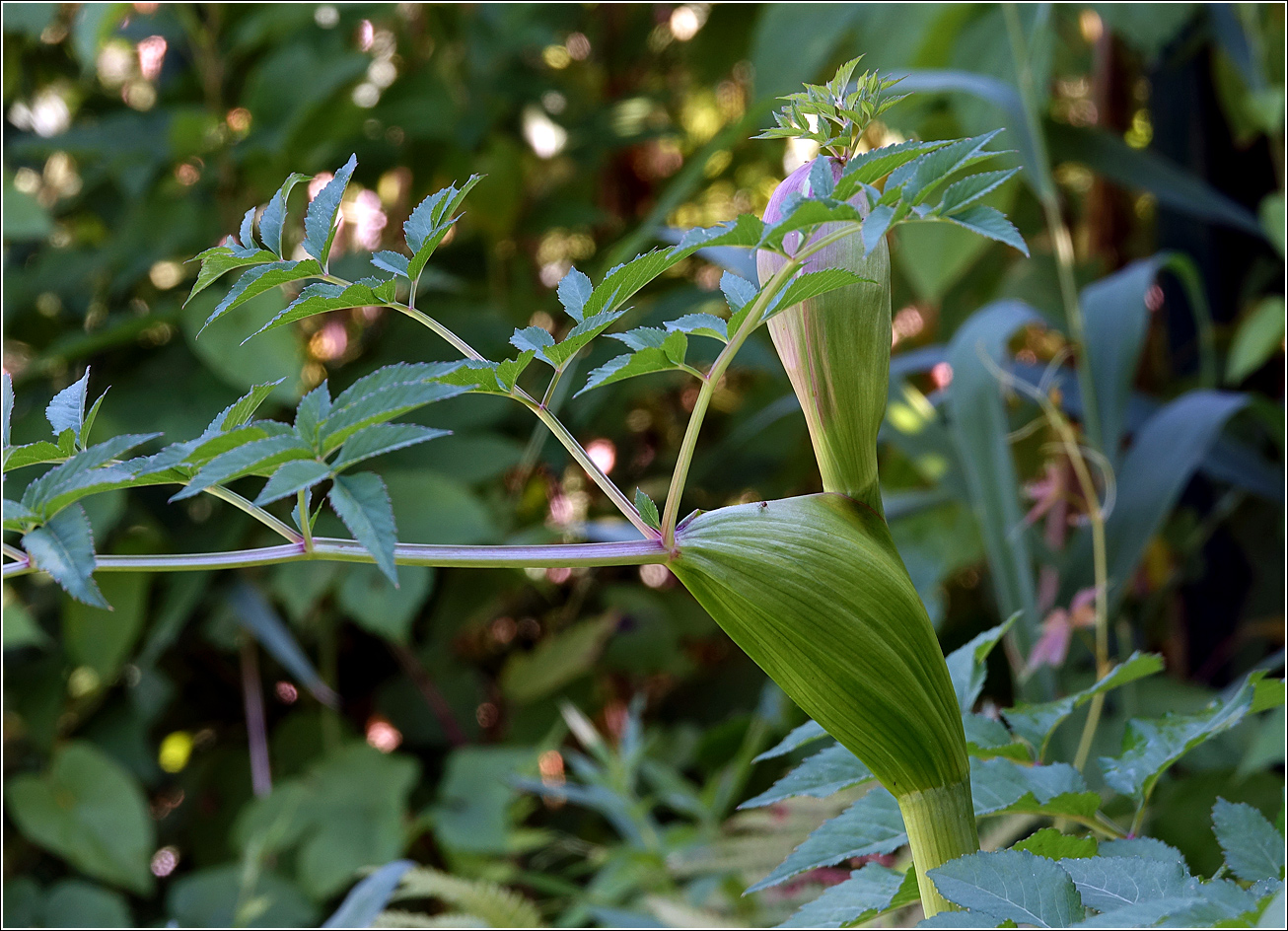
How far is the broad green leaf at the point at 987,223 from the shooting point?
5.9 inches

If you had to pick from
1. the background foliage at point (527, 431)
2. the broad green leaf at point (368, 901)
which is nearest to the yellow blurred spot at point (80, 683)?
the background foliage at point (527, 431)

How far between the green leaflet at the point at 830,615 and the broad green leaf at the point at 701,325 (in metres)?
0.03

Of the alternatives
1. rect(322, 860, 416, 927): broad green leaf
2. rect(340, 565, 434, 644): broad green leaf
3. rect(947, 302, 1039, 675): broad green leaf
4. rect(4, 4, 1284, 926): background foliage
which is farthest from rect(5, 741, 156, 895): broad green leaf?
rect(947, 302, 1039, 675): broad green leaf

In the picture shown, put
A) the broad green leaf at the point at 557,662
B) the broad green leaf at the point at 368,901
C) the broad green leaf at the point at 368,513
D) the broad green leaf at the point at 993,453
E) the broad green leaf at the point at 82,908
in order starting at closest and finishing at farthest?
the broad green leaf at the point at 368,513 → the broad green leaf at the point at 368,901 → the broad green leaf at the point at 993,453 → the broad green leaf at the point at 82,908 → the broad green leaf at the point at 557,662

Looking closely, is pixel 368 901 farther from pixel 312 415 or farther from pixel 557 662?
pixel 557 662

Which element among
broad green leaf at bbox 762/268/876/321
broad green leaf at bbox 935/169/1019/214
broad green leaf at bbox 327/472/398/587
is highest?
broad green leaf at bbox 935/169/1019/214

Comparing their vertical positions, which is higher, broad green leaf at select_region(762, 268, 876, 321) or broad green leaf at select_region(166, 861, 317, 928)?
broad green leaf at select_region(762, 268, 876, 321)

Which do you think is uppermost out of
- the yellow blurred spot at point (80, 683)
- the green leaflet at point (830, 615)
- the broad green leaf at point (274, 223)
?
the broad green leaf at point (274, 223)

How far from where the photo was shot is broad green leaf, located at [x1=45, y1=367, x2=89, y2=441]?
18 centimetres

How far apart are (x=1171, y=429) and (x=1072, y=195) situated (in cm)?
53

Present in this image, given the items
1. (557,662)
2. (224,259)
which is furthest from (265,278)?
(557,662)

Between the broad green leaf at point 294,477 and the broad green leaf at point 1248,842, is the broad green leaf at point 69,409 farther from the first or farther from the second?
the broad green leaf at point 1248,842

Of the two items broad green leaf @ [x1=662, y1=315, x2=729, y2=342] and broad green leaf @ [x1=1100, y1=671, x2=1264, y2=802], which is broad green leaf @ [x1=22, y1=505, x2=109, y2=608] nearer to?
broad green leaf @ [x1=662, y1=315, x2=729, y2=342]

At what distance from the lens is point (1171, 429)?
571mm
